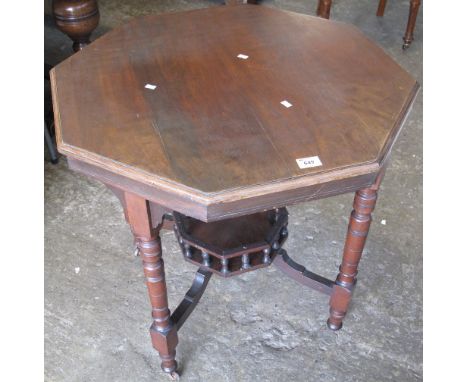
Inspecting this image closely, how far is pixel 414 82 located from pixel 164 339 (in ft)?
3.45

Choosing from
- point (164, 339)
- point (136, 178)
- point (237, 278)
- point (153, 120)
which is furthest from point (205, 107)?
point (237, 278)

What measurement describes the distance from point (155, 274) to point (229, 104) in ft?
1.65

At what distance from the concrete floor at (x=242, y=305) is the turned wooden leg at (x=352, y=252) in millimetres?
118

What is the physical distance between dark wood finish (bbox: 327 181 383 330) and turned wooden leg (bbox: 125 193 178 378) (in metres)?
0.55

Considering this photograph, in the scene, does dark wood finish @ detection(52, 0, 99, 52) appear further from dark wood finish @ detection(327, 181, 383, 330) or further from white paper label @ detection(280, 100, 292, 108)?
dark wood finish @ detection(327, 181, 383, 330)

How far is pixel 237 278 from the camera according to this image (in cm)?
211

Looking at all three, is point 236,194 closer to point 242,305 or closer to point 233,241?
point 233,241

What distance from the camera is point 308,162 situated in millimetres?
1208

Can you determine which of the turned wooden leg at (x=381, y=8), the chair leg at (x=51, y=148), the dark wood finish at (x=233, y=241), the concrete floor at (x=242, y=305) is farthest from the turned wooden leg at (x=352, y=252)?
the turned wooden leg at (x=381, y=8)

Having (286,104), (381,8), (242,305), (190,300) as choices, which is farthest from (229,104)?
(381,8)

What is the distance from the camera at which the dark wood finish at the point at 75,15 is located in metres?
2.46

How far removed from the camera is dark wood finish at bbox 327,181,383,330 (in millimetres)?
1464

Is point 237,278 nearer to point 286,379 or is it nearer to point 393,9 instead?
point 286,379

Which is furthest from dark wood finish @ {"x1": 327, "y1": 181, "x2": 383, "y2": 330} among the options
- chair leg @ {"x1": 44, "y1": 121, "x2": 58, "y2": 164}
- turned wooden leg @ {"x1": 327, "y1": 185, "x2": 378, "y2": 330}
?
chair leg @ {"x1": 44, "y1": 121, "x2": 58, "y2": 164}
